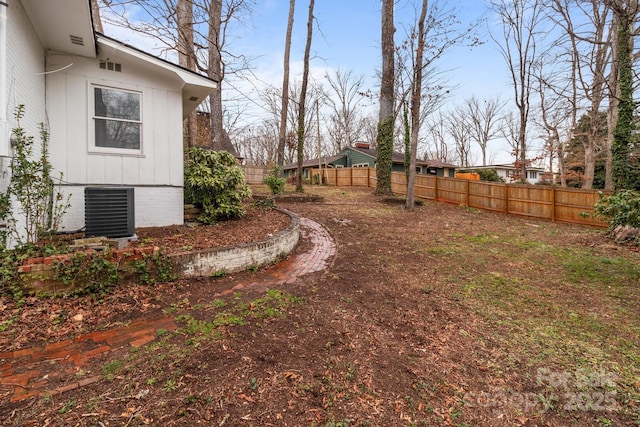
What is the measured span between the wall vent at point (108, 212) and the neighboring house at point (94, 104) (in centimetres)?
61

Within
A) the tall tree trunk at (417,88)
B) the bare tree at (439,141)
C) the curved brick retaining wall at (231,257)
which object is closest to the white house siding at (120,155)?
the curved brick retaining wall at (231,257)

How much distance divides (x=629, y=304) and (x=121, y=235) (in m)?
7.46

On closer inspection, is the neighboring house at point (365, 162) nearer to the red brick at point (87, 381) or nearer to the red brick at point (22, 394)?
the red brick at point (87, 381)

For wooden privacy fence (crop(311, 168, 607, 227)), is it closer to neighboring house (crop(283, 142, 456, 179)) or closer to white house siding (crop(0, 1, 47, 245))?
neighboring house (crop(283, 142, 456, 179))

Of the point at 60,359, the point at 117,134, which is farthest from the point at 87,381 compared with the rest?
the point at 117,134

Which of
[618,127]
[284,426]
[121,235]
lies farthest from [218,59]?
A: [618,127]

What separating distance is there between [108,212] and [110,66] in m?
2.82

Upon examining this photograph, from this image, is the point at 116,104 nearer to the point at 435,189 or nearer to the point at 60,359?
the point at 60,359

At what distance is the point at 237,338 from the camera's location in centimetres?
280

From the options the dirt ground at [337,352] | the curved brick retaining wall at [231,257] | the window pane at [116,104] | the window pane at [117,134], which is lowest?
the dirt ground at [337,352]

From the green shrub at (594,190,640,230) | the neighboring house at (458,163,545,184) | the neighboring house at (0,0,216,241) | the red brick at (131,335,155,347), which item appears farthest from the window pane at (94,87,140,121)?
the neighboring house at (458,163,545,184)

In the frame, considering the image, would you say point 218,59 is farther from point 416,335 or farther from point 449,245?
point 416,335

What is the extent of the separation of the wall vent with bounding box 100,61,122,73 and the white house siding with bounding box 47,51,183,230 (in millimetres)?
53

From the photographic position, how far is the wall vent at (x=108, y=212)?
4469 millimetres
